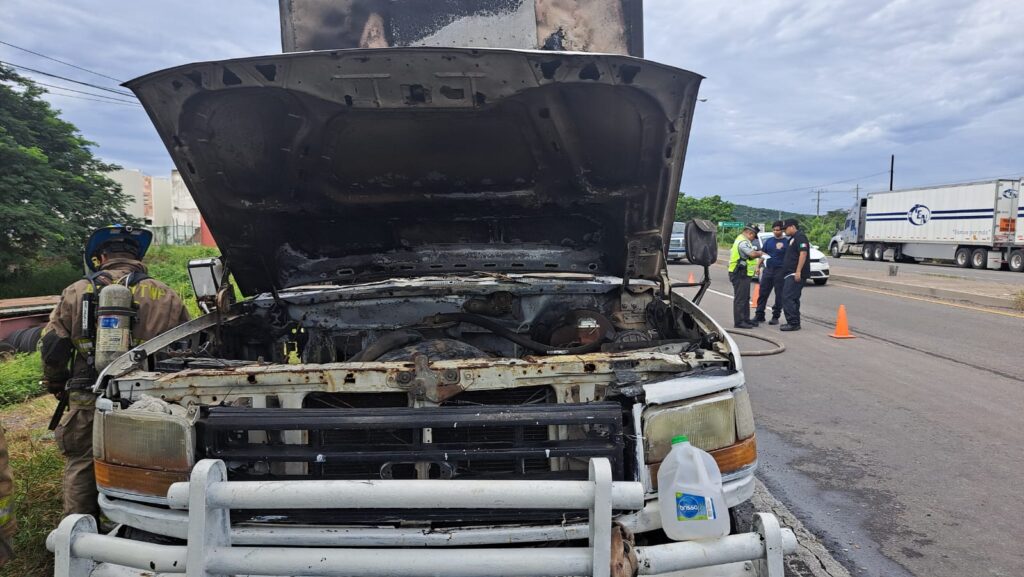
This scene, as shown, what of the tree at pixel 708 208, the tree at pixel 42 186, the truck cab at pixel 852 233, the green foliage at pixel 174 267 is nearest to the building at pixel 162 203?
the green foliage at pixel 174 267

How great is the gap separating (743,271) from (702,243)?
22.2ft

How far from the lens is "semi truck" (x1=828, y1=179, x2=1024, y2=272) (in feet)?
70.3

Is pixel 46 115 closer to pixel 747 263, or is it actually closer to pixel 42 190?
pixel 42 190

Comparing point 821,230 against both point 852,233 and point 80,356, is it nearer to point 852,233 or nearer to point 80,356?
point 852,233

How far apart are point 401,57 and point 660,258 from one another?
1858 millimetres

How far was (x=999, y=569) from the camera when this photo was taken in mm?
2953

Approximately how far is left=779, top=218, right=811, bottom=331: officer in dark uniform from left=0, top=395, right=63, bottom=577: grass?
29.5ft

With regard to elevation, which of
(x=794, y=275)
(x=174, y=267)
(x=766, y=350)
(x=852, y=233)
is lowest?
(x=766, y=350)

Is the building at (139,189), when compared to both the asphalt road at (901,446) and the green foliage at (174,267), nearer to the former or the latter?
the green foliage at (174,267)

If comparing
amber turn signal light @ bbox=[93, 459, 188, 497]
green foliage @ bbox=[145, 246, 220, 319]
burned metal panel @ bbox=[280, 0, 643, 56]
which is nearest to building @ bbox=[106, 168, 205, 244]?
green foliage @ bbox=[145, 246, 220, 319]

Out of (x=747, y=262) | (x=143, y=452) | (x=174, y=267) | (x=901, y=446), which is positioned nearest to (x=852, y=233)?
(x=747, y=262)

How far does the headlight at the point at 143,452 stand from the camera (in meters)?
2.14

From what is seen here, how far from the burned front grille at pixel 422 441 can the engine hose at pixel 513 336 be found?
2.30 ft

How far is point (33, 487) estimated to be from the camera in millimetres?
3957
